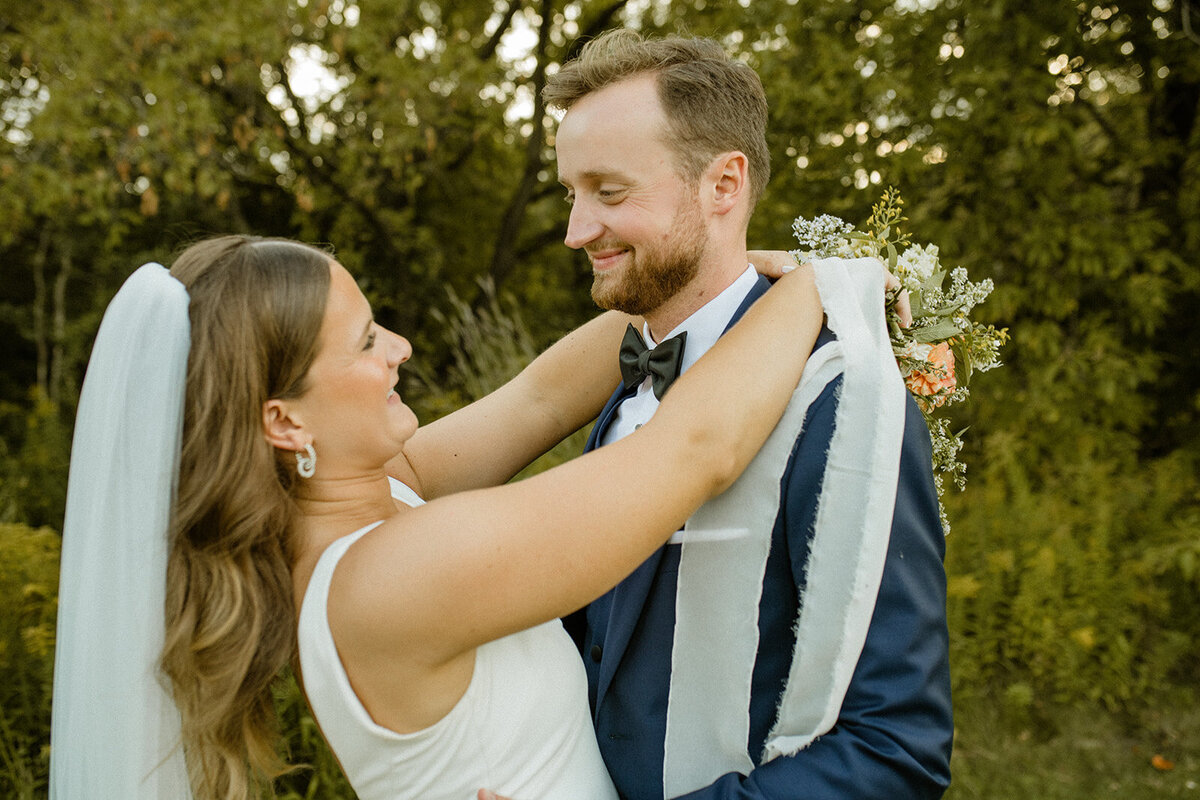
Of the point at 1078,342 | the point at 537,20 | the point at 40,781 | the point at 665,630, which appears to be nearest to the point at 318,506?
the point at 665,630

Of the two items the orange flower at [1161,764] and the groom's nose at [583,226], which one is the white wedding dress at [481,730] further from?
the orange flower at [1161,764]

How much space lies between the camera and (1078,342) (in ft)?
19.6

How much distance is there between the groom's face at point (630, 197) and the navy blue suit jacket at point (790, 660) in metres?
0.49

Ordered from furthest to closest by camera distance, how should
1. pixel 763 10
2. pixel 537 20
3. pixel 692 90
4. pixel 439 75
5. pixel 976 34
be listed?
pixel 537 20, pixel 439 75, pixel 763 10, pixel 976 34, pixel 692 90

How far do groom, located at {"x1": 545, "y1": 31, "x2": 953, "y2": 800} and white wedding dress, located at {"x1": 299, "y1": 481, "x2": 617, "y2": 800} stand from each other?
104 mm

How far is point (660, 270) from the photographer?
217cm

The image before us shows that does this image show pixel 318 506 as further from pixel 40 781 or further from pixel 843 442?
pixel 40 781

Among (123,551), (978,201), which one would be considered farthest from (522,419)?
(978,201)

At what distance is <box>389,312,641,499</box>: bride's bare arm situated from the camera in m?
2.50

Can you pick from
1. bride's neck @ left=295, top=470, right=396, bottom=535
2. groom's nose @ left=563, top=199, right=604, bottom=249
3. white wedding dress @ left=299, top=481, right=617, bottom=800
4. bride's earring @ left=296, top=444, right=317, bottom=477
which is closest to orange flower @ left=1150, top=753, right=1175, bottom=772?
white wedding dress @ left=299, top=481, right=617, bottom=800

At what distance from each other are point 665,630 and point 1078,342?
5139 millimetres

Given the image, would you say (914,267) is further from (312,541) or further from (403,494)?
(312,541)

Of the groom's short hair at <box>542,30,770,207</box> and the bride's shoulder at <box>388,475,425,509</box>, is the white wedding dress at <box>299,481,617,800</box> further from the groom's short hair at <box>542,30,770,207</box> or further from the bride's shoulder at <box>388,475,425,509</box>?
the groom's short hair at <box>542,30,770,207</box>

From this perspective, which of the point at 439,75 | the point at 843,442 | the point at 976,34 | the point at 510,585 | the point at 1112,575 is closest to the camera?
the point at 510,585
